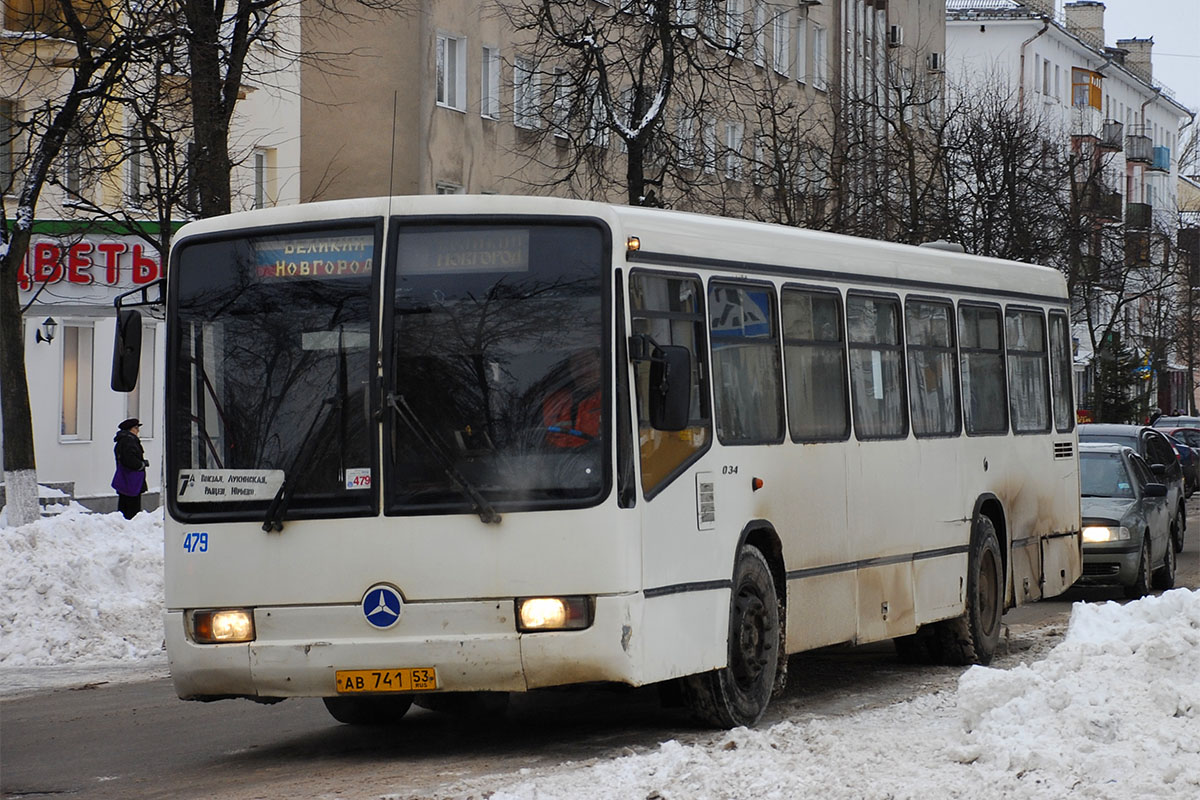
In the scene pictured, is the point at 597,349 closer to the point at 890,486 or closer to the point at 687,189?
the point at 890,486

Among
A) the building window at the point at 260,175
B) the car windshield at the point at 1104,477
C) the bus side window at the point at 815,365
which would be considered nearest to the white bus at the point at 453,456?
the bus side window at the point at 815,365

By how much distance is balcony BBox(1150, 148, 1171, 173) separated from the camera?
100162 mm

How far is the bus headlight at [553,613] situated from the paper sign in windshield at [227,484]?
1.34 metres

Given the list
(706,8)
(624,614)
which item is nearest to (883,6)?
(706,8)

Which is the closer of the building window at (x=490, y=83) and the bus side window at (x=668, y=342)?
the bus side window at (x=668, y=342)

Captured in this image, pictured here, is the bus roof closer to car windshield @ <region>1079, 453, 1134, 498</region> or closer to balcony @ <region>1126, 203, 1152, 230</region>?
car windshield @ <region>1079, 453, 1134, 498</region>

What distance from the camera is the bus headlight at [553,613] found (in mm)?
9836

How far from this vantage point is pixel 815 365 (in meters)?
12.5

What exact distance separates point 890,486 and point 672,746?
463 centimetres

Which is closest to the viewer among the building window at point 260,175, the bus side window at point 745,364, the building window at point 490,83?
the bus side window at point 745,364

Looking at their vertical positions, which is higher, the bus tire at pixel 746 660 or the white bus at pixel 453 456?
the white bus at pixel 453 456

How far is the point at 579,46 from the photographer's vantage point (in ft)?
81.1

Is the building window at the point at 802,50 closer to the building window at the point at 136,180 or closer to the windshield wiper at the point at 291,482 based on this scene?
the building window at the point at 136,180

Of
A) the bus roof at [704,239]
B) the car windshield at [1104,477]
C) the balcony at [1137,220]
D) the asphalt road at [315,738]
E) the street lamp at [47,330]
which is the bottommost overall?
the asphalt road at [315,738]
